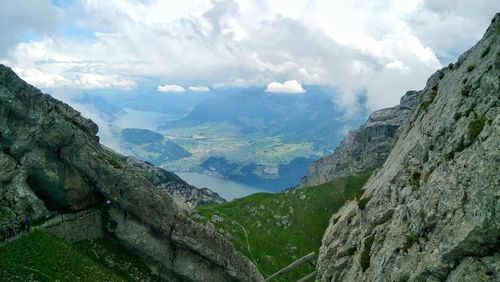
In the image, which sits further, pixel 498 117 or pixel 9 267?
pixel 9 267

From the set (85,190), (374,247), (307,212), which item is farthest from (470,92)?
(307,212)

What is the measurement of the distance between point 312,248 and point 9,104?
105m

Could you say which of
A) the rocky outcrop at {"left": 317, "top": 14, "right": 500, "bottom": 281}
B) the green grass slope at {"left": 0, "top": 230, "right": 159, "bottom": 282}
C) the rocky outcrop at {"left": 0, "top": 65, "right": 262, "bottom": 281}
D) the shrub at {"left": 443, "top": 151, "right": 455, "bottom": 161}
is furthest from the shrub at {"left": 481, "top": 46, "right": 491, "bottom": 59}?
the green grass slope at {"left": 0, "top": 230, "right": 159, "bottom": 282}

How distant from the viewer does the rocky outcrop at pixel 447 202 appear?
2975 centimetres

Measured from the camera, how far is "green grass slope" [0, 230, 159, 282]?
3984cm

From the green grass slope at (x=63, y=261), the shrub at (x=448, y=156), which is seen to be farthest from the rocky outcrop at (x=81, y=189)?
the shrub at (x=448, y=156)

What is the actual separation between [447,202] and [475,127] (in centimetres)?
819

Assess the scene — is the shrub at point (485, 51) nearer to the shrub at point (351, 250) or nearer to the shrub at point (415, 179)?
the shrub at point (415, 179)

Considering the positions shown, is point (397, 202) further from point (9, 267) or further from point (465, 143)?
point (9, 267)

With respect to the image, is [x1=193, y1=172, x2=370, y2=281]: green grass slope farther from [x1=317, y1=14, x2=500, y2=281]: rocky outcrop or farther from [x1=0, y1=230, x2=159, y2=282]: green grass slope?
[x1=0, y1=230, x2=159, y2=282]: green grass slope

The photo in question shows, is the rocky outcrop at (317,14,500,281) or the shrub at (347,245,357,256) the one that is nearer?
the rocky outcrop at (317,14,500,281)

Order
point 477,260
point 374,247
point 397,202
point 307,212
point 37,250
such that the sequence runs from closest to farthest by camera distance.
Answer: point 477,260 < point 37,250 < point 374,247 < point 397,202 < point 307,212

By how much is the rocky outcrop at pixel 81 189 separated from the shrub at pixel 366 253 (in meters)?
19.0

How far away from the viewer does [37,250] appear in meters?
42.6
